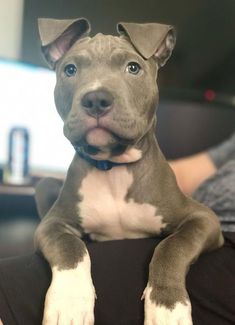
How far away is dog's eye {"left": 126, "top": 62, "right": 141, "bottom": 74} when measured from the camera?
1174 millimetres

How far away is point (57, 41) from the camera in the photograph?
4.20 feet

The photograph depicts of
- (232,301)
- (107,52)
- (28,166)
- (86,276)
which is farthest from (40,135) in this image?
(232,301)

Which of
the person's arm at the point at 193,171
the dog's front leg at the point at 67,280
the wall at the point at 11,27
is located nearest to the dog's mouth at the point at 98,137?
the dog's front leg at the point at 67,280

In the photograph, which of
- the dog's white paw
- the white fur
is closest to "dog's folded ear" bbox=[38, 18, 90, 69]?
the white fur

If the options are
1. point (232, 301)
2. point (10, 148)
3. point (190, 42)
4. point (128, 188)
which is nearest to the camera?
point (232, 301)

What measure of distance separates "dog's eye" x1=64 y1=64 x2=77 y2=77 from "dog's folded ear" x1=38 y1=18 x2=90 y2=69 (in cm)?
9

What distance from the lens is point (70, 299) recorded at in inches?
37.7

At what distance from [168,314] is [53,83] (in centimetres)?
135

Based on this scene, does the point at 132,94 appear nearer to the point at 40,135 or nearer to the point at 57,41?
the point at 57,41

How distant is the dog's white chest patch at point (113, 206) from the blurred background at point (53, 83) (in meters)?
0.65

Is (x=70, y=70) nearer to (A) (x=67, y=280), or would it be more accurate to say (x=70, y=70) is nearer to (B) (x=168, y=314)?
(A) (x=67, y=280)

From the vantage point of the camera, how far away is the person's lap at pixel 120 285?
3.17 feet

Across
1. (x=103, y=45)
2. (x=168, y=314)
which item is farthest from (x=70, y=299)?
(x=103, y=45)

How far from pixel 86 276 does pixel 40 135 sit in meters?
1.15
